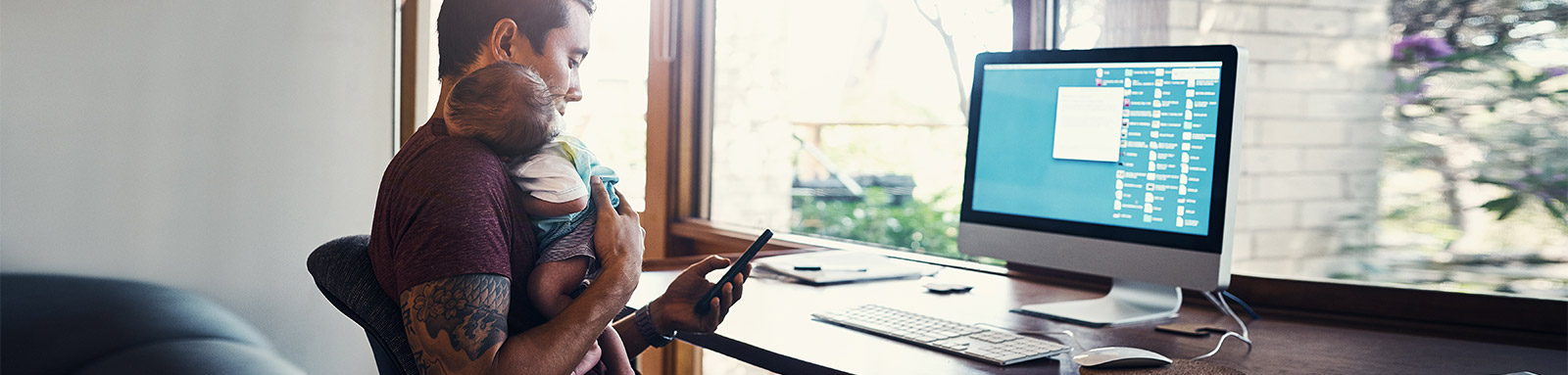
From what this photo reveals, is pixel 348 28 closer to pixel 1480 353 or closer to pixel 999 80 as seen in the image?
pixel 999 80

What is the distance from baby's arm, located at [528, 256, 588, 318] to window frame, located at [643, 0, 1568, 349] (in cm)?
122

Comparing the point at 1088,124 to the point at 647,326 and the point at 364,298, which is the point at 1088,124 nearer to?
the point at 647,326

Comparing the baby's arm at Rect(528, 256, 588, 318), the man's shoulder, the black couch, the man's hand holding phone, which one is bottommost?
the black couch

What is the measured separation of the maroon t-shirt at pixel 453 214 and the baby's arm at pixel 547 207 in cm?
1

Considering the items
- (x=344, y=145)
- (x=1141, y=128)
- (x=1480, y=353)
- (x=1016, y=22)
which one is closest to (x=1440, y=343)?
(x=1480, y=353)

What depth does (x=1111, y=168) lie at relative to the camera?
160cm

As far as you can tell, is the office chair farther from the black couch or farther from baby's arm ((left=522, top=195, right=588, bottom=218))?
the black couch

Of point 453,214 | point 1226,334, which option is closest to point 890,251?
point 1226,334

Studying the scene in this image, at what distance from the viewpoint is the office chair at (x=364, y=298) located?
1049 millimetres

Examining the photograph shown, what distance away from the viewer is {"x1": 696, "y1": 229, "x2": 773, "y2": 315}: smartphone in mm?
1148

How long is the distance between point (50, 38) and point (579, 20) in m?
2.05

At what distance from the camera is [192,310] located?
2729 millimetres

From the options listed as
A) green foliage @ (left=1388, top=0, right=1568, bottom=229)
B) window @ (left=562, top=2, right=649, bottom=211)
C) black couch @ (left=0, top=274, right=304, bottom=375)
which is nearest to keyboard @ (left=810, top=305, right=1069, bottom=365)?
green foliage @ (left=1388, top=0, right=1568, bottom=229)

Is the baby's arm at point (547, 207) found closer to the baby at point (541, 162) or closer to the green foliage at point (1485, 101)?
the baby at point (541, 162)
